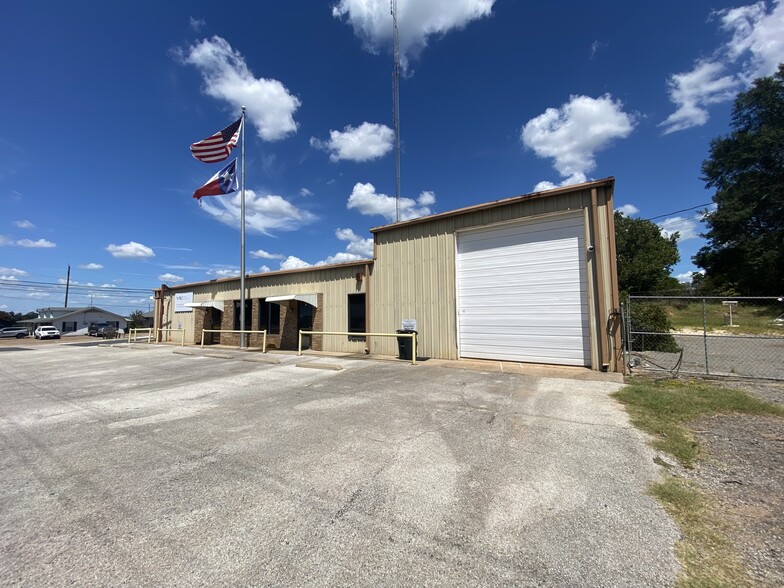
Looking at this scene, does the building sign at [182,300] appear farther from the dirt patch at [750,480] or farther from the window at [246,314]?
the dirt patch at [750,480]

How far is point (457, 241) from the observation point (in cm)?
1232

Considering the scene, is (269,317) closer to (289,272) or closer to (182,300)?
(289,272)

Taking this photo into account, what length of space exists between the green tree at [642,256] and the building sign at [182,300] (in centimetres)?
4016

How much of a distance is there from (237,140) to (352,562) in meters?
19.6

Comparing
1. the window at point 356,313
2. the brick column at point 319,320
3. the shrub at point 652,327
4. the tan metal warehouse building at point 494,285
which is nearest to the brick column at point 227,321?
the tan metal warehouse building at point 494,285

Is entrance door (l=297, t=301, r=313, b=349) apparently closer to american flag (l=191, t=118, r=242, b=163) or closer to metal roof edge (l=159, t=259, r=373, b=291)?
metal roof edge (l=159, t=259, r=373, b=291)

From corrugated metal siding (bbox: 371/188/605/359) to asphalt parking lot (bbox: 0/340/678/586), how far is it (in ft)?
19.2

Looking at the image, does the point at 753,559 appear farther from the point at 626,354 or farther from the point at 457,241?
the point at 457,241

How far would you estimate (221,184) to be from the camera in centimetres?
1781

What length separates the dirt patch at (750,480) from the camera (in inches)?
94.0

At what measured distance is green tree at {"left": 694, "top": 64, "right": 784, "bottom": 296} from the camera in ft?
121

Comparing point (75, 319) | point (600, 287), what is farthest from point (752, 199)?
point (75, 319)

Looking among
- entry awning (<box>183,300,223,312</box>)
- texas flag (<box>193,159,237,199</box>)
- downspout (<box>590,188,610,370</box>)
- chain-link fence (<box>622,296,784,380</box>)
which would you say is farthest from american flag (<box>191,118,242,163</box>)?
chain-link fence (<box>622,296,784,380</box>)

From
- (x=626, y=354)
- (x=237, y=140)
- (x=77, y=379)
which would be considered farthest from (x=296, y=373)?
(x=237, y=140)
